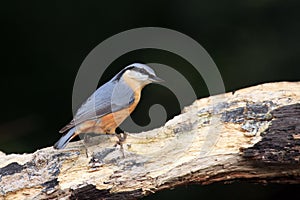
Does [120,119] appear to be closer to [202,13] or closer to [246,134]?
[246,134]

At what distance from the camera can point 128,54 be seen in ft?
10.7

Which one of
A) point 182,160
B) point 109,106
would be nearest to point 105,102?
point 109,106

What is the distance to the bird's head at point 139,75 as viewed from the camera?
2.48 metres

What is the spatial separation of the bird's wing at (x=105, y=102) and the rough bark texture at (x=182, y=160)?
145 mm

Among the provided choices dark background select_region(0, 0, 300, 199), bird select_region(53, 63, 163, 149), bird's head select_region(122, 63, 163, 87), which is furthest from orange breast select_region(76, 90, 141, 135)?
dark background select_region(0, 0, 300, 199)

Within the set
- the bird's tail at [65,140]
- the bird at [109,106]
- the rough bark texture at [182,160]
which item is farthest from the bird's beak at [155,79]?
the bird's tail at [65,140]

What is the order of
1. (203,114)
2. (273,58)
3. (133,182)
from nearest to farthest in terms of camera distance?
(133,182), (203,114), (273,58)

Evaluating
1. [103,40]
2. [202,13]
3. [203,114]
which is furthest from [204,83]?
[203,114]

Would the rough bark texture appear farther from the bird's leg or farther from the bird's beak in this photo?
the bird's beak

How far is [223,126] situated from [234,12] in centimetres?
114

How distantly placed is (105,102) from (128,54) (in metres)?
0.87

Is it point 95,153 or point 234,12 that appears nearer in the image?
point 95,153

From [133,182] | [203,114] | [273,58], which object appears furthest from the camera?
[273,58]

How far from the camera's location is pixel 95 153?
2279 millimetres
